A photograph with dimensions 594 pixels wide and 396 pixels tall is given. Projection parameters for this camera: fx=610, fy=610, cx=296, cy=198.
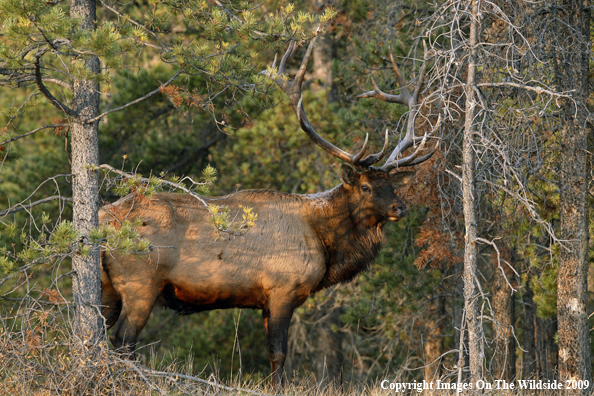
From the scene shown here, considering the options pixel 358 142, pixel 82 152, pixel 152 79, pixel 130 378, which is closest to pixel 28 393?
pixel 130 378

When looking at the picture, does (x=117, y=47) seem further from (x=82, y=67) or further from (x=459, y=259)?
(x=459, y=259)

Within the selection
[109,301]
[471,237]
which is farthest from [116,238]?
[471,237]

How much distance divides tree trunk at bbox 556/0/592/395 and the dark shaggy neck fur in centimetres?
224

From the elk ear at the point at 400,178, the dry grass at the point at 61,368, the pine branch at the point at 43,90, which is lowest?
the dry grass at the point at 61,368

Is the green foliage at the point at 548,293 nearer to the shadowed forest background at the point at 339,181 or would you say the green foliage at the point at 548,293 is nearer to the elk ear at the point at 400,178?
the shadowed forest background at the point at 339,181

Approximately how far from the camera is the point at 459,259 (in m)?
7.91

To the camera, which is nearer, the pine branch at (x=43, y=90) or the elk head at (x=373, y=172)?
the pine branch at (x=43, y=90)

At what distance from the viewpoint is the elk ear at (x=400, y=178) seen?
7.81 metres

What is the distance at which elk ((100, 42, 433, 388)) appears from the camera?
657cm

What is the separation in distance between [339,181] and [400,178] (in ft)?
8.94

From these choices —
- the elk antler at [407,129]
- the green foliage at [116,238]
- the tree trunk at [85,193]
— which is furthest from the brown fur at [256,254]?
the green foliage at [116,238]

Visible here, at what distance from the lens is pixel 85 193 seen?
5656 mm

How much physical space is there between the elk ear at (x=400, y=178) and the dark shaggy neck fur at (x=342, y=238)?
1.94 feet

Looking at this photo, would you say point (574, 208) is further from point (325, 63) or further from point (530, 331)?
point (325, 63)
